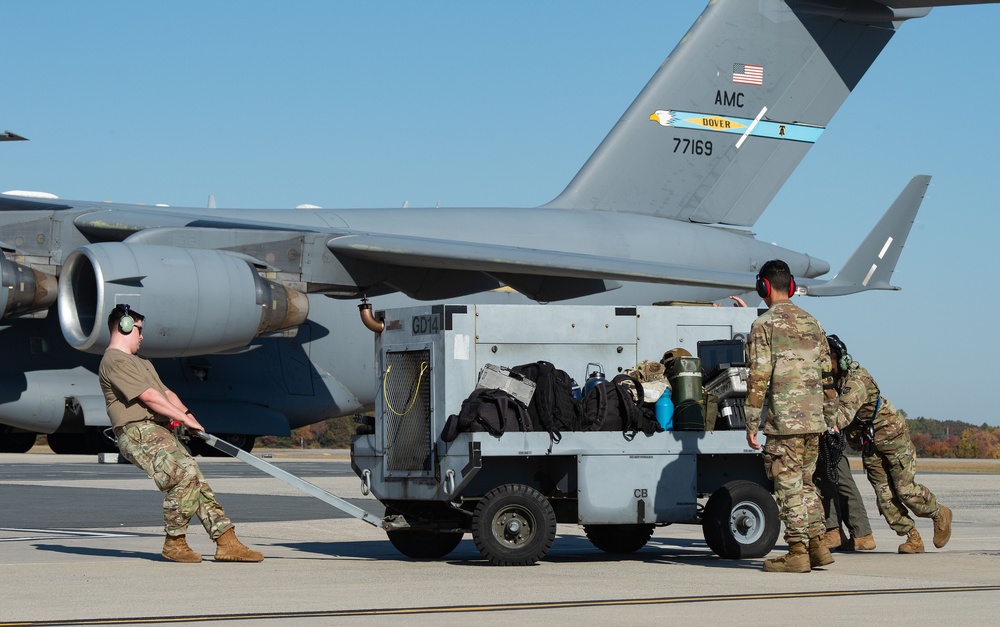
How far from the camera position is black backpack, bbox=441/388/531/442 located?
7984 millimetres

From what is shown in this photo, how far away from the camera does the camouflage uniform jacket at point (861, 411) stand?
28.7 ft

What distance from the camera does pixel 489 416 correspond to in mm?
7984

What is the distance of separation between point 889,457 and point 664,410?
1705 mm

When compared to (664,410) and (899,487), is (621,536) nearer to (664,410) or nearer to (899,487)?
(664,410)

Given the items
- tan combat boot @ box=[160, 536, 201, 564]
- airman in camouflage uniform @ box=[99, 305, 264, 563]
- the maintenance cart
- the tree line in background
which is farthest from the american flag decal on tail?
the tree line in background

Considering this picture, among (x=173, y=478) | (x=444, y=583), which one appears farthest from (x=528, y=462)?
(x=173, y=478)

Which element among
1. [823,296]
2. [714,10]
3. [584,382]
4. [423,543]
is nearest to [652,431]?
[584,382]

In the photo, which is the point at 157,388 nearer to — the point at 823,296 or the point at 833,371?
the point at 833,371

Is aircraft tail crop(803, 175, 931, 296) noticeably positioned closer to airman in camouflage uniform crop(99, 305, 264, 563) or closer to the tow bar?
the tow bar

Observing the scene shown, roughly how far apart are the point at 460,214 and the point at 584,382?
800cm

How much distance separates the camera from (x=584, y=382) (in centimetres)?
912

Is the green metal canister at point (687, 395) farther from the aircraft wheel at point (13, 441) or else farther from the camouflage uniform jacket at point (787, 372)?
the aircraft wheel at point (13, 441)

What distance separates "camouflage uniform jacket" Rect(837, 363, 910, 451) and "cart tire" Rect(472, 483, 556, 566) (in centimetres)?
196

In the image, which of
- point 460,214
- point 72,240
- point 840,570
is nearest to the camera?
point 840,570
